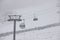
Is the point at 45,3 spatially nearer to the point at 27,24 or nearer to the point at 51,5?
the point at 51,5

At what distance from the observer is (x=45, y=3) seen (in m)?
1.68

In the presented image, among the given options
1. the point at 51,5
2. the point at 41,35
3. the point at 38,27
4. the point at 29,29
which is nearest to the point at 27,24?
the point at 29,29

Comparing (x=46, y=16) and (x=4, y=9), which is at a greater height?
(x=4, y=9)

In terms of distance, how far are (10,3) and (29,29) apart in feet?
1.93

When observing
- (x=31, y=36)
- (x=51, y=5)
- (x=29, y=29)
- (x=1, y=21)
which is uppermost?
(x=51, y=5)

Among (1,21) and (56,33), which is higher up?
(1,21)

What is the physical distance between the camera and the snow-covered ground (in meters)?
1.60

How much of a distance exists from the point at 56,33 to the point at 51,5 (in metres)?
0.55

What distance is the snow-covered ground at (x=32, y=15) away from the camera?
1599mm

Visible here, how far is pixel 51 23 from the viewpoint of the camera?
1.69 m

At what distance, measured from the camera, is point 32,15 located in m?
1.63

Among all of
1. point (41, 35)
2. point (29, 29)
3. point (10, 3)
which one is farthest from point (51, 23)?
point (10, 3)

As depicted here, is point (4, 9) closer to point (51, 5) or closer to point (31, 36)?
point (31, 36)

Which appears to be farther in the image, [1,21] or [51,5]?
[51,5]
